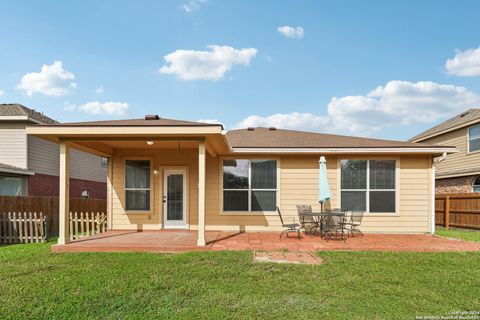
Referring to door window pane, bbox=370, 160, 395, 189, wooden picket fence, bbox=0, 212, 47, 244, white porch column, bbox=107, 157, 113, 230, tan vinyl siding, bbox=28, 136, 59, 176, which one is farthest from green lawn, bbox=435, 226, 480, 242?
tan vinyl siding, bbox=28, 136, 59, 176

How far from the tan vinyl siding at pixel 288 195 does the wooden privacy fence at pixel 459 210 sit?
3634 millimetres

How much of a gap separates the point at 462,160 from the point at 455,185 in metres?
1.37

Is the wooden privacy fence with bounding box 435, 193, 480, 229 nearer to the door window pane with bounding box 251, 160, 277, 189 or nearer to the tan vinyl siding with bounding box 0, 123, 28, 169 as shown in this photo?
the door window pane with bounding box 251, 160, 277, 189

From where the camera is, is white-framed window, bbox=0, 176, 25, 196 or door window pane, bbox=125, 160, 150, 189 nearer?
door window pane, bbox=125, 160, 150, 189

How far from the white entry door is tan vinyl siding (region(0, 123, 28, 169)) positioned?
839cm

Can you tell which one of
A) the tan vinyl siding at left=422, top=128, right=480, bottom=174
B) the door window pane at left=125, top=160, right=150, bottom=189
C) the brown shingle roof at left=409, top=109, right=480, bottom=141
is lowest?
the door window pane at left=125, top=160, right=150, bottom=189

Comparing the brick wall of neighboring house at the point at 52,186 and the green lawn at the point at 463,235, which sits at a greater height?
the brick wall of neighboring house at the point at 52,186

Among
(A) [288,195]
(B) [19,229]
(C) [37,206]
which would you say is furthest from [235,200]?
(C) [37,206]

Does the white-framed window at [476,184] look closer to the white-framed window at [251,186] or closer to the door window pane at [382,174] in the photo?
the door window pane at [382,174]

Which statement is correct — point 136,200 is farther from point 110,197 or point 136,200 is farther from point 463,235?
point 463,235

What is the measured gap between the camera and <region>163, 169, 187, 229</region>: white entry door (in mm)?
9977

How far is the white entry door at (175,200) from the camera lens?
998 centimetres

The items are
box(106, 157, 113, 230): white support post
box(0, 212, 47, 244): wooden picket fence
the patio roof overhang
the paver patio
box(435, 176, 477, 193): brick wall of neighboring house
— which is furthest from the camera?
box(435, 176, 477, 193): brick wall of neighboring house

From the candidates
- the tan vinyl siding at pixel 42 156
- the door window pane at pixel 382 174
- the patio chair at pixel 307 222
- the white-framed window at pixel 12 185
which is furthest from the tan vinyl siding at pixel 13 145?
the door window pane at pixel 382 174
